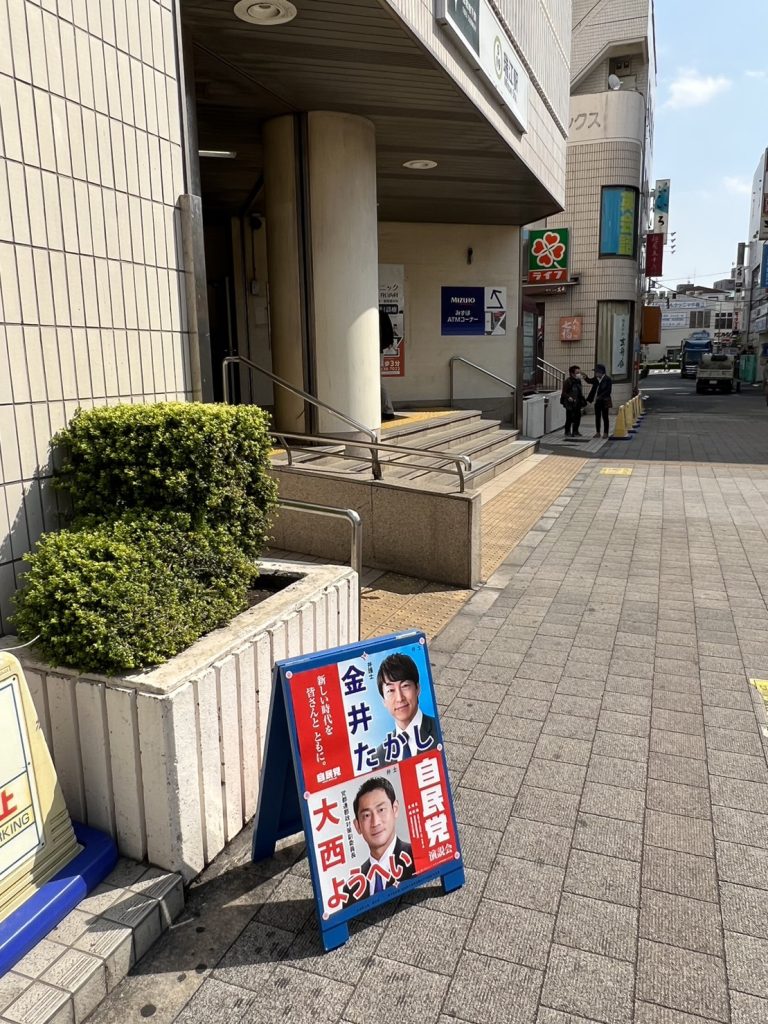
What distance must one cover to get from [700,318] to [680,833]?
100 meters

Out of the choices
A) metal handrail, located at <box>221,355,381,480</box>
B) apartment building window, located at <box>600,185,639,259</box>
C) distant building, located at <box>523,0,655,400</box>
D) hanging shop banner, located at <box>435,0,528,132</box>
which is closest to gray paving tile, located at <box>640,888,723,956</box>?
metal handrail, located at <box>221,355,381,480</box>

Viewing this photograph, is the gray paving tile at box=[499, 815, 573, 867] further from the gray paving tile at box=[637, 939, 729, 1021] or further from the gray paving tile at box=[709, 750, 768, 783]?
the gray paving tile at box=[709, 750, 768, 783]

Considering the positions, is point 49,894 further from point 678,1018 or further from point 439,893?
point 678,1018

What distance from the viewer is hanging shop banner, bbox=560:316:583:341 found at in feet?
86.5

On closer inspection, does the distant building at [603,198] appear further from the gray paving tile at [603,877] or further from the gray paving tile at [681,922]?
the gray paving tile at [681,922]

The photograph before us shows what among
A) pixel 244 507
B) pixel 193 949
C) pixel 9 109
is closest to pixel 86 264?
pixel 9 109

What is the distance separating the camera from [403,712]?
294cm

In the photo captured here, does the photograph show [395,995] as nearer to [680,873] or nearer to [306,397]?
[680,873]

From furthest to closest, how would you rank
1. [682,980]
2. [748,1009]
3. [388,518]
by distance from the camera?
1. [388,518]
2. [682,980]
3. [748,1009]

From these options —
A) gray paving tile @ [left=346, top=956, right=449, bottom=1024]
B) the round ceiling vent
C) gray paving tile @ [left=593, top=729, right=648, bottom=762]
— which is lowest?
gray paving tile @ [left=593, top=729, right=648, bottom=762]

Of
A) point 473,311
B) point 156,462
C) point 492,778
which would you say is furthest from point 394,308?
point 492,778

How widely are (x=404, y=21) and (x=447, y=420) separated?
22.7ft

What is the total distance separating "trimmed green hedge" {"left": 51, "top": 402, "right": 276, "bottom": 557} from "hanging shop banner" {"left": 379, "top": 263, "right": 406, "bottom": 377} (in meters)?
11.3

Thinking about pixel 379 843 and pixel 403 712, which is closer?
pixel 379 843
